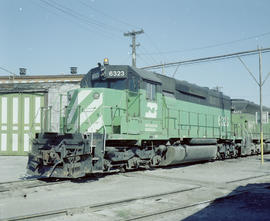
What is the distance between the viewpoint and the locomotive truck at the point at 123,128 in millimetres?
8492

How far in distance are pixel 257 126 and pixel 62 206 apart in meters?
18.0

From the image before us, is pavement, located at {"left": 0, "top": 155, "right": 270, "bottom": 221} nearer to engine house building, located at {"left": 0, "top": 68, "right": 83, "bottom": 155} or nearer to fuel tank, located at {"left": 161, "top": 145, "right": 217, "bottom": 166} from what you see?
fuel tank, located at {"left": 161, "top": 145, "right": 217, "bottom": 166}

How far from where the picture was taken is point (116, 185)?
8.02 metres

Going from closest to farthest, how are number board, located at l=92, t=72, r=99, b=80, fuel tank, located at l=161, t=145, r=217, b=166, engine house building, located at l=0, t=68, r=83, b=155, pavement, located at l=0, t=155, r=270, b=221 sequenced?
pavement, located at l=0, t=155, r=270, b=221 → number board, located at l=92, t=72, r=99, b=80 → fuel tank, located at l=161, t=145, r=217, b=166 → engine house building, located at l=0, t=68, r=83, b=155

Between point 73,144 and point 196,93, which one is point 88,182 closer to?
point 73,144

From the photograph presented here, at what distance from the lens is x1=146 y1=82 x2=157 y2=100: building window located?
35.0ft

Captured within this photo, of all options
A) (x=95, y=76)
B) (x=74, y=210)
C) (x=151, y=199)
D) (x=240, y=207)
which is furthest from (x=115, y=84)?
(x=240, y=207)

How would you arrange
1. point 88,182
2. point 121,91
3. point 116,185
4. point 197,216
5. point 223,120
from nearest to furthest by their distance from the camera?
point 197,216 < point 116,185 < point 88,182 < point 121,91 < point 223,120

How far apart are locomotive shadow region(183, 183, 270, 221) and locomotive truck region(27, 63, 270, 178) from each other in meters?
3.58

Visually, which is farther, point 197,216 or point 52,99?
point 52,99

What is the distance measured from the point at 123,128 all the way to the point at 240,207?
175 inches

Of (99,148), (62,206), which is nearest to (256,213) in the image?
(62,206)

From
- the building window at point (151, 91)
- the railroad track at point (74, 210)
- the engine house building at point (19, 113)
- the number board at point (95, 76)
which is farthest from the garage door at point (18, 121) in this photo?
the railroad track at point (74, 210)

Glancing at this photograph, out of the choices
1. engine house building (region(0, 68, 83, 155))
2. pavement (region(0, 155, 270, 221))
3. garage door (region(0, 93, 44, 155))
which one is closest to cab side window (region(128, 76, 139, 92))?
pavement (region(0, 155, 270, 221))
